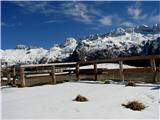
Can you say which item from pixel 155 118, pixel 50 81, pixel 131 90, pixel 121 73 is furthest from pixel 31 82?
pixel 155 118

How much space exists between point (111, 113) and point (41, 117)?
7.53 feet

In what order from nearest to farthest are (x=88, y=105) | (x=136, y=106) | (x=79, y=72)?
1. (x=136, y=106)
2. (x=88, y=105)
3. (x=79, y=72)

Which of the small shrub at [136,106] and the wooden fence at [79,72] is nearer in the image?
the small shrub at [136,106]

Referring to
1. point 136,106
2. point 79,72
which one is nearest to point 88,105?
point 136,106

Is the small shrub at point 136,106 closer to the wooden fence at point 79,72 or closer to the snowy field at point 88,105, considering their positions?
the snowy field at point 88,105

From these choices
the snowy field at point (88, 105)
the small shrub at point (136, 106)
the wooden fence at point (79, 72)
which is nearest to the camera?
the snowy field at point (88, 105)

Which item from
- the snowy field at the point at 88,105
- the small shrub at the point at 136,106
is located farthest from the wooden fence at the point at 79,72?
the small shrub at the point at 136,106

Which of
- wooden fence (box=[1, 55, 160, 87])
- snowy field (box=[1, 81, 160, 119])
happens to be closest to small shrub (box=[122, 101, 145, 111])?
snowy field (box=[1, 81, 160, 119])

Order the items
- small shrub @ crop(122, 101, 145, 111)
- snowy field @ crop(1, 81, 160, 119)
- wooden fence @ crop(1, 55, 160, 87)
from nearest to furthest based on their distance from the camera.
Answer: snowy field @ crop(1, 81, 160, 119)
small shrub @ crop(122, 101, 145, 111)
wooden fence @ crop(1, 55, 160, 87)

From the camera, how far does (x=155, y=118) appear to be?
32.3 ft

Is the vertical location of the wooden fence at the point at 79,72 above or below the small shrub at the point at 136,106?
above

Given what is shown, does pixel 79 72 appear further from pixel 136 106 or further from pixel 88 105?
pixel 136 106

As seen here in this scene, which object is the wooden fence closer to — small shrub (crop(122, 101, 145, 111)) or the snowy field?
the snowy field

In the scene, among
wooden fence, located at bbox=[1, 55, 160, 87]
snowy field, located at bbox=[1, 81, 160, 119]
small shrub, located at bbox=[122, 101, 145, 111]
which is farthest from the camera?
wooden fence, located at bbox=[1, 55, 160, 87]
